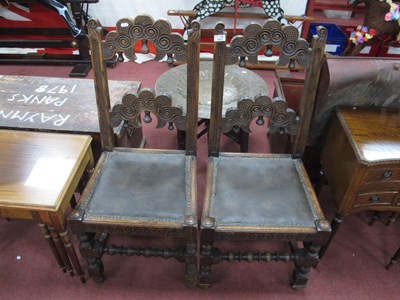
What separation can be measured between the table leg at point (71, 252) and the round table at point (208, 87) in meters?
0.89

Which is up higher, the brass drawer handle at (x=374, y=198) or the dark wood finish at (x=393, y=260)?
the brass drawer handle at (x=374, y=198)

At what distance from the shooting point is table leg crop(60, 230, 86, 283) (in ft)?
4.67

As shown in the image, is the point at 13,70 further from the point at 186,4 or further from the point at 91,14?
the point at 186,4

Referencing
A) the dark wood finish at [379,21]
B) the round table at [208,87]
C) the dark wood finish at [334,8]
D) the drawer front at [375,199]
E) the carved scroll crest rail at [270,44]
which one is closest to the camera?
the carved scroll crest rail at [270,44]

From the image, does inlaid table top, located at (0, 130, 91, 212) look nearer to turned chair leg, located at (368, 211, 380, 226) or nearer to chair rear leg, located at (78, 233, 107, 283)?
chair rear leg, located at (78, 233, 107, 283)

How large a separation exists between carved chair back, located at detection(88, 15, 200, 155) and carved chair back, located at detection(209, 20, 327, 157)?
0.09m

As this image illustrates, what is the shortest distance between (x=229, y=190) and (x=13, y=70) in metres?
3.04

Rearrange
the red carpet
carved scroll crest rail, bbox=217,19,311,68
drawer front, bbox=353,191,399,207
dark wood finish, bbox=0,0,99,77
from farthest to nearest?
dark wood finish, bbox=0,0,99,77 → the red carpet → drawer front, bbox=353,191,399,207 → carved scroll crest rail, bbox=217,19,311,68

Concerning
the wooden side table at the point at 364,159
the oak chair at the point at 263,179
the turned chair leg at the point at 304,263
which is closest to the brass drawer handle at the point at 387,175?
the wooden side table at the point at 364,159

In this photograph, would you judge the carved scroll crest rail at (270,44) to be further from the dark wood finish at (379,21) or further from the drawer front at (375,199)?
the dark wood finish at (379,21)

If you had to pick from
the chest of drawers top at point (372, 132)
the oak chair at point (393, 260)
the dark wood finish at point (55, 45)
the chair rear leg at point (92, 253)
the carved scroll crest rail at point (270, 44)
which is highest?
the carved scroll crest rail at point (270, 44)

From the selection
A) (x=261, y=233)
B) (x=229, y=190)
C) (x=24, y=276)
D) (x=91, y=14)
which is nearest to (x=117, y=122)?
(x=229, y=190)

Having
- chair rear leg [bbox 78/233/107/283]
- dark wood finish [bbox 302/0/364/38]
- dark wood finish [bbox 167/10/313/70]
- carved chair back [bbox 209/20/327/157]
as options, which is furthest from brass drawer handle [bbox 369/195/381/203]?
dark wood finish [bbox 302/0/364/38]

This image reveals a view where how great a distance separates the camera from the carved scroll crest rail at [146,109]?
1.44 metres
